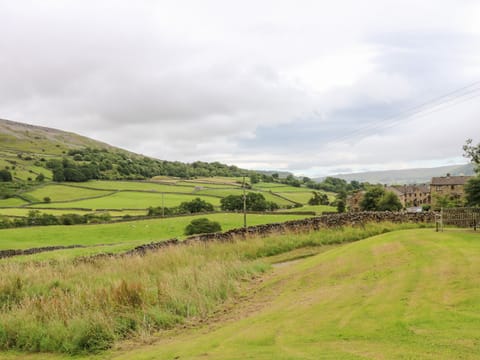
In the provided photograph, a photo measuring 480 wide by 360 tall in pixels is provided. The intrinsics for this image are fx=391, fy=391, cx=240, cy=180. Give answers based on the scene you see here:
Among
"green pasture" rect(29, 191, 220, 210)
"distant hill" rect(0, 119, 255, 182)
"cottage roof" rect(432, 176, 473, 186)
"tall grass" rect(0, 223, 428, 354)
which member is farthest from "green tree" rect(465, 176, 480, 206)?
"distant hill" rect(0, 119, 255, 182)

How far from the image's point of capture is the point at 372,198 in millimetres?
85562

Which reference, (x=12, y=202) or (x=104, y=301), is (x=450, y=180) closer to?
(x=12, y=202)

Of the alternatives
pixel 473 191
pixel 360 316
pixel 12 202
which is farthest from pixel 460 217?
pixel 12 202

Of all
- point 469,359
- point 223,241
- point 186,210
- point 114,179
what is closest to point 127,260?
point 223,241

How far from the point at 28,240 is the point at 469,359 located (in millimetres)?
45833

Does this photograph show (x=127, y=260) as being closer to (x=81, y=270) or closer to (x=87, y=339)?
(x=81, y=270)

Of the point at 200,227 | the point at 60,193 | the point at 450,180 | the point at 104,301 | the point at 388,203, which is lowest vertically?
the point at 200,227

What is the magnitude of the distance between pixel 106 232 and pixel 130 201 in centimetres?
3489

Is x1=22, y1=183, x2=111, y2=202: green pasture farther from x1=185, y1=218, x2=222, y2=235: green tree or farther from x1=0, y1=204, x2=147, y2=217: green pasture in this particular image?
x1=185, y1=218, x2=222, y2=235: green tree

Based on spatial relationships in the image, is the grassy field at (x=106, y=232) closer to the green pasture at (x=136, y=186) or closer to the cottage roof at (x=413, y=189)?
the green pasture at (x=136, y=186)

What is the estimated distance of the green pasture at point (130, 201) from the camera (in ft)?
246

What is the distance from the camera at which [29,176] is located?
110 metres

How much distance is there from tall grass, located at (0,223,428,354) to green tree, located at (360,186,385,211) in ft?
245

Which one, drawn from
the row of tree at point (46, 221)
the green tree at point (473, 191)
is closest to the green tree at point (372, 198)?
the row of tree at point (46, 221)
